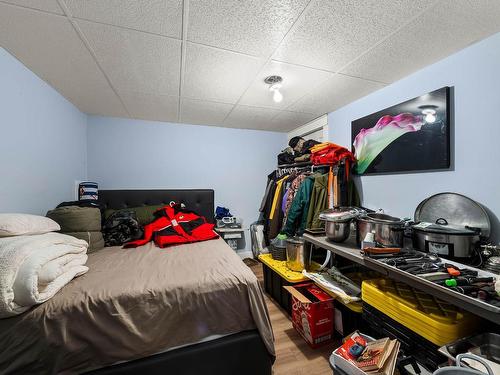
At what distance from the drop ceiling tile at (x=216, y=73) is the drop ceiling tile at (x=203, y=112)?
0.16 metres

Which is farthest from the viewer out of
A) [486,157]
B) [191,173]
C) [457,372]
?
[191,173]

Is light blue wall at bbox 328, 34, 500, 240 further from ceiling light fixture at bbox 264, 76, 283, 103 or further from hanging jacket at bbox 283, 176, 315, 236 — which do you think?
ceiling light fixture at bbox 264, 76, 283, 103

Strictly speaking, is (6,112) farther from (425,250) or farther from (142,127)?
(425,250)

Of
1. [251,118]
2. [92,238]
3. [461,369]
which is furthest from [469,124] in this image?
[92,238]

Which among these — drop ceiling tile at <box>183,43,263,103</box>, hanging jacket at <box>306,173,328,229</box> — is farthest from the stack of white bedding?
hanging jacket at <box>306,173,328,229</box>

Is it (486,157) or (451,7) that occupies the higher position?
(451,7)

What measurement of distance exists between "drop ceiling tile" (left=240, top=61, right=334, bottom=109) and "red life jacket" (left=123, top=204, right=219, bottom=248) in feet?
4.60

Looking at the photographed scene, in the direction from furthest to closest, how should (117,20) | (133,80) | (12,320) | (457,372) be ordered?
(133,80) → (117,20) → (12,320) → (457,372)

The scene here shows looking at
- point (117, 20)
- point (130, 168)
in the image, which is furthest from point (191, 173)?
point (117, 20)

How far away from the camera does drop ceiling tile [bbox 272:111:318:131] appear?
2718 mm

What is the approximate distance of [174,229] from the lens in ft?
7.21

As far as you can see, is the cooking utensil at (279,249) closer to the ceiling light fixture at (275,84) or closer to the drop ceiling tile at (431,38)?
the ceiling light fixture at (275,84)

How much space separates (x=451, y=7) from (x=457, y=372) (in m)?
1.59

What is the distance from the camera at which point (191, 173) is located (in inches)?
123
